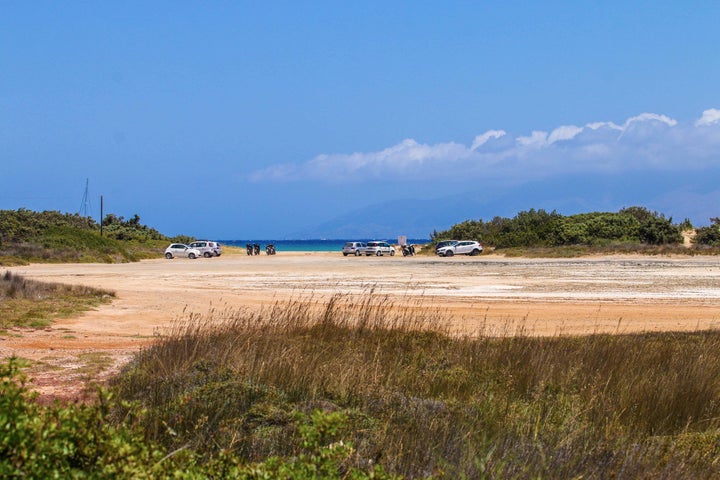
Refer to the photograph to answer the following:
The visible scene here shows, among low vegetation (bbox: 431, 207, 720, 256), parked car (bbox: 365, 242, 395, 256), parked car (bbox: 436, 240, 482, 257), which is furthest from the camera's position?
parked car (bbox: 365, 242, 395, 256)

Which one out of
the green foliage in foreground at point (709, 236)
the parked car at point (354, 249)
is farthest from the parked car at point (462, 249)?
the green foliage in foreground at point (709, 236)

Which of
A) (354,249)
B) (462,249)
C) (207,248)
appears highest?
(207,248)

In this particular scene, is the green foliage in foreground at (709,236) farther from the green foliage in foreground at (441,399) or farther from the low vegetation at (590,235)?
the green foliage in foreground at (441,399)

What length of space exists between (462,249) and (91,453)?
7402 centimetres

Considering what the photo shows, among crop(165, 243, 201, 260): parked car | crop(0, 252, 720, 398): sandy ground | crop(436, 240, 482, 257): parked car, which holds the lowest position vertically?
crop(0, 252, 720, 398): sandy ground

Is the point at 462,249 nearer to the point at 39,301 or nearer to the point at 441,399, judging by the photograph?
the point at 39,301

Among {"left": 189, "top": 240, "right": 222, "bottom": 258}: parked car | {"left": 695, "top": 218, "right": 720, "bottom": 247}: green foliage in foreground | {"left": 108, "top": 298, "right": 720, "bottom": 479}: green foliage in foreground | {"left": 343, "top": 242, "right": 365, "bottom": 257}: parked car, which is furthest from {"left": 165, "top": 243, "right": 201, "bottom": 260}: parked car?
{"left": 108, "top": 298, "right": 720, "bottom": 479}: green foliage in foreground

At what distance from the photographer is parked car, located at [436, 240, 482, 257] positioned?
77000 mm

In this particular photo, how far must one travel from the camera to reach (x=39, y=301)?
898 inches

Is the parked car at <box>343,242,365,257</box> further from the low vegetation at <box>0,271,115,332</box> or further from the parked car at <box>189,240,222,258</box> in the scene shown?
the low vegetation at <box>0,271,115,332</box>

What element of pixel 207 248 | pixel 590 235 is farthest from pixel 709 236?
pixel 207 248

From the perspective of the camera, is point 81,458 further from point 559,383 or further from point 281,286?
point 281,286

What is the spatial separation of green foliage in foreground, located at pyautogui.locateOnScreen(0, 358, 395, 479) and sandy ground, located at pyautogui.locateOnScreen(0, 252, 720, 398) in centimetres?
525

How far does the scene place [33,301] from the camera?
22641mm
